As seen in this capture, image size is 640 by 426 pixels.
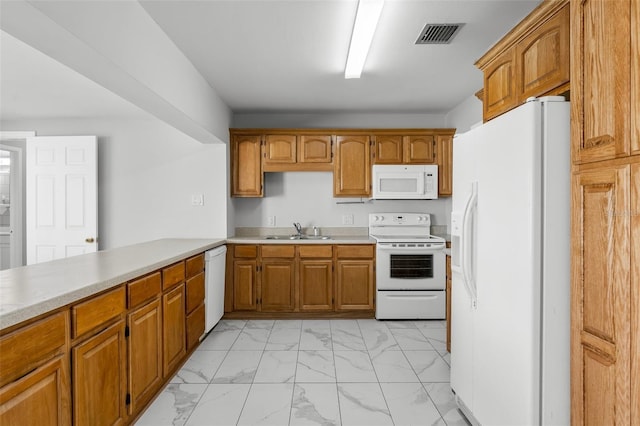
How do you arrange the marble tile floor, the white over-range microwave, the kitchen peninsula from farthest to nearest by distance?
the white over-range microwave < the marble tile floor < the kitchen peninsula

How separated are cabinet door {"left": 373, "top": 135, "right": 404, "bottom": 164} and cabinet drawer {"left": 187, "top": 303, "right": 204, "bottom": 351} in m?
2.60

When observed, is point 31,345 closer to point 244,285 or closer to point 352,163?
point 244,285

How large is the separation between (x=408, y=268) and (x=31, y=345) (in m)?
3.44

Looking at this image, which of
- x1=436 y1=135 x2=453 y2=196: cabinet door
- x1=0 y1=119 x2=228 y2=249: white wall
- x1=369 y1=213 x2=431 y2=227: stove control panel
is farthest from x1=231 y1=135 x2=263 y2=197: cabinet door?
x1=436 y1=135 x2=453 y2=196: cabinet door

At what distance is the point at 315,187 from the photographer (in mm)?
4664

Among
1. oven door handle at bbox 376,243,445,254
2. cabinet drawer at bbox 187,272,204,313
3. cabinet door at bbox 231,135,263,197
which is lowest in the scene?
cabinet drawer at bbox 187,272,204,313

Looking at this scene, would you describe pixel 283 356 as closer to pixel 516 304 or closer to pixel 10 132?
pixel 516 304

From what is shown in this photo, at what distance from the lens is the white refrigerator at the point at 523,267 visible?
1.48 metres

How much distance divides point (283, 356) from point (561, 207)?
239 centimetres

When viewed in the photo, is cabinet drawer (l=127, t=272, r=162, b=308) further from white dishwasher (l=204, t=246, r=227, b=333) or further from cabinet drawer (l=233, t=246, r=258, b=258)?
cabinet drawer (l=233, t=246, r=258, b=258)

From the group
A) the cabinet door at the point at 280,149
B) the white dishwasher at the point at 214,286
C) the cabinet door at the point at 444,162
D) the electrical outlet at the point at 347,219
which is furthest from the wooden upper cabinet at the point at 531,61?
the white dishwasher at the point at 214,286

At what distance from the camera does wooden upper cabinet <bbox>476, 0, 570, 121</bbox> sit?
158cm

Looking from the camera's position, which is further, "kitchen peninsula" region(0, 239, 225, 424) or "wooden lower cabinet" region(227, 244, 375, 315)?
"wooden lower cabinet" region(227, 244, 375, 315)

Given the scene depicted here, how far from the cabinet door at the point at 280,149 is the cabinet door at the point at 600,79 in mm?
3224
